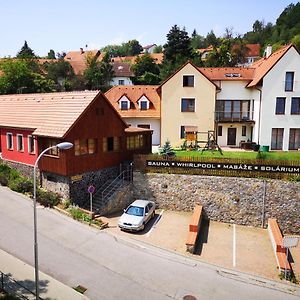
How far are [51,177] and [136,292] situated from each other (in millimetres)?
13382

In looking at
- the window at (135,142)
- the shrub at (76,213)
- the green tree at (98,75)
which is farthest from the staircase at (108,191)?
the green tree at (98,75)

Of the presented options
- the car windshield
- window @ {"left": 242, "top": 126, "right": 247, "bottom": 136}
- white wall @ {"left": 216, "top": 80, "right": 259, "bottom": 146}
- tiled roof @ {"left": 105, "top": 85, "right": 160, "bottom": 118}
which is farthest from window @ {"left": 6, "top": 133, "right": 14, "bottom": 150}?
window @ {"left": 242, "top": 126, "right": 247, "bottom": 136}

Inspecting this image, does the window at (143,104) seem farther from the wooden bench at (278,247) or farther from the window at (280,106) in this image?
the wooden bench at (278,247)

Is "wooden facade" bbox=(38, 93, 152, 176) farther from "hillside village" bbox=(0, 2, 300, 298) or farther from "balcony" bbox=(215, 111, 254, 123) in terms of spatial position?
"balcony" bbox=(215, 111, 254, 123)

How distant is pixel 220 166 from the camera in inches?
1043

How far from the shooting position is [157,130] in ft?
131

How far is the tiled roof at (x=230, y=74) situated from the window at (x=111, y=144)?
49.5 ft

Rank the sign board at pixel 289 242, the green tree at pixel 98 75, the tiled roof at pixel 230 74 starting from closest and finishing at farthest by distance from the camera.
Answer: the sign board at pixel 289 242, the tiled roof at pixel 230 74, the green tree at pixel 98 75

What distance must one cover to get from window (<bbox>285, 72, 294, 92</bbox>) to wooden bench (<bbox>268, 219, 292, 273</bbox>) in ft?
52.1

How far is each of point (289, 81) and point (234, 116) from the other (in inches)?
265

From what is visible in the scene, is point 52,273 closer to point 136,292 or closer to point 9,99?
point 136,292

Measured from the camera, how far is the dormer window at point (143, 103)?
40188 mm

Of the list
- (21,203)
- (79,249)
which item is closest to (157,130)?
(21,203)

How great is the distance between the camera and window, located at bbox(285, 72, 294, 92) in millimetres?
34562
